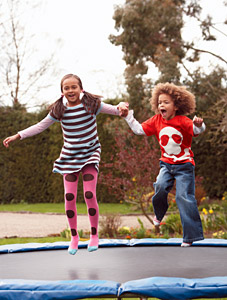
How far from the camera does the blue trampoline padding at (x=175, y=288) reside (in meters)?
2.26

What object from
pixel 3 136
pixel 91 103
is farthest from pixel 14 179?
pixel 91 103

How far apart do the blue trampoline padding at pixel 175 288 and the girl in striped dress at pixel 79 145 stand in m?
0.61

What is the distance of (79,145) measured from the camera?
9.39 ft

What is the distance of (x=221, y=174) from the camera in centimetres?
932

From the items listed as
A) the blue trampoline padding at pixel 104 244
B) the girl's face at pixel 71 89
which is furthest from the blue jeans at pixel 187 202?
the blue trampoline padding at pixel 104 244

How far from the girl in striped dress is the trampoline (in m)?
0.28

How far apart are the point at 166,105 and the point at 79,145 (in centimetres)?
62

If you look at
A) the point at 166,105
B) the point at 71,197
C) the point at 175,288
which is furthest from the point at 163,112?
the point at 175,288

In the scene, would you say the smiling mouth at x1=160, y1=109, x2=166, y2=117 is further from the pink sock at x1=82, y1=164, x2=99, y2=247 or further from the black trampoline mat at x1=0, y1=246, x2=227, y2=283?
the black trampoline mat at x1=0, y1=246, x2=227, y2=283

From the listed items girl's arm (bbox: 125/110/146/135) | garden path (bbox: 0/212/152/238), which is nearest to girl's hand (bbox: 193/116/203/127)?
girl's arm (bbox: 125/110/146/135)

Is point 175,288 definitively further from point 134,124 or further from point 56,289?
point 134,124

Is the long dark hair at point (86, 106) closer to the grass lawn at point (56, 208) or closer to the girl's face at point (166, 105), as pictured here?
the girl's face at point (166, 105)

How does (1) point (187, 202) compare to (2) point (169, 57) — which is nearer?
(1) point (187, 202)

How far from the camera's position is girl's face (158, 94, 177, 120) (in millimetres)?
2938
